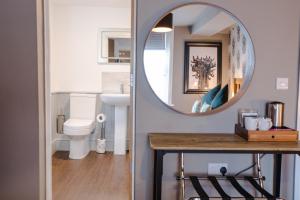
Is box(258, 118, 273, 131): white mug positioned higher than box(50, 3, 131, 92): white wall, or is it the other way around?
box(50, 3, 131, 92): white wall

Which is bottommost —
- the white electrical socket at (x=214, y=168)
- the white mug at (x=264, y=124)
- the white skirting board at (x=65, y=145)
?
the white skirting board at (x=65, y=145)

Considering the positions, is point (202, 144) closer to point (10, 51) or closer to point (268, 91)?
point (268, 91)

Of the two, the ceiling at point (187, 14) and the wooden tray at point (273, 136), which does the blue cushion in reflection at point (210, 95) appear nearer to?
the wooden tray at point (273, 136)

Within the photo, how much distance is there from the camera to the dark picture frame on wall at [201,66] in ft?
7.32

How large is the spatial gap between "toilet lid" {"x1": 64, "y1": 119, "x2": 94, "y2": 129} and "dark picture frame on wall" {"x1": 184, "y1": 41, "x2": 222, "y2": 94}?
6.58ft

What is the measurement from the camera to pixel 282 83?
218cm

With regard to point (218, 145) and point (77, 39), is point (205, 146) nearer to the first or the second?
point (218, 145)

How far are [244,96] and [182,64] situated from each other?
54cm

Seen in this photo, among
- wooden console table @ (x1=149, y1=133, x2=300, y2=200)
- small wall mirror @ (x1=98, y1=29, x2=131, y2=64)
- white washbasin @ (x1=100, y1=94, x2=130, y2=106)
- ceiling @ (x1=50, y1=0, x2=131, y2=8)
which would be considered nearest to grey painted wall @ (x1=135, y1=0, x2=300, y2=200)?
wooden console table @ (x1=149, y1=133, x2=300, y2=200)

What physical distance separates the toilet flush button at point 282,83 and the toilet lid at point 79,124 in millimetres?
2525

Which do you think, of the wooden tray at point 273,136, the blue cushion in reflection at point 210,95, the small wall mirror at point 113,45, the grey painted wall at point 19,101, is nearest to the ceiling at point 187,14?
the blue cushion in reflection at point 210,95

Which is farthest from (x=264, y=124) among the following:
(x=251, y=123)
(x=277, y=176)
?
(x=277, y=176)

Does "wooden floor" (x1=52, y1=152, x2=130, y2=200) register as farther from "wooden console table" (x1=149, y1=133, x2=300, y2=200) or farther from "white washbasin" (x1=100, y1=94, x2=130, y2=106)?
"wooden console table" (x1=149, y1=133, x2=300, y2=200)

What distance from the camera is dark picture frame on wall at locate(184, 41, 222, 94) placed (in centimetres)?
223
